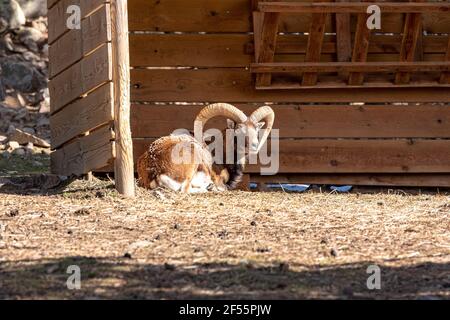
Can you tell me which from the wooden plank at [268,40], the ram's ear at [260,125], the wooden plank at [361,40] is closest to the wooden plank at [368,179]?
the ram's ear at [260,125]

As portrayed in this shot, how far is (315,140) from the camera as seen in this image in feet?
46.5

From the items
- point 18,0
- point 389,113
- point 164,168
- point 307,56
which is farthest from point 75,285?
point 18,0

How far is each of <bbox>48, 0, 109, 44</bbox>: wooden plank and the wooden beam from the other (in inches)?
78.5

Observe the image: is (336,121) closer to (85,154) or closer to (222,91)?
(222,91)

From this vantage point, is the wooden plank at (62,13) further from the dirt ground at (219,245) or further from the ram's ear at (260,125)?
the ram's ear at (260,125)

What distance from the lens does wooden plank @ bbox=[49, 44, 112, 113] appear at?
11.8 meters

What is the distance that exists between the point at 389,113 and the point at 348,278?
6.94m

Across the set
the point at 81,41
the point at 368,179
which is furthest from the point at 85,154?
the point at 368,179

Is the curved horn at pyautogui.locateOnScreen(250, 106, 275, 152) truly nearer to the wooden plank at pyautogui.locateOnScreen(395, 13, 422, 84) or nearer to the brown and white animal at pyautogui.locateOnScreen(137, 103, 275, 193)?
the brown and white animal at pyautogui.locateOnScreen(137, 103, 275, 193)

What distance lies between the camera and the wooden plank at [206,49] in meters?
13.9

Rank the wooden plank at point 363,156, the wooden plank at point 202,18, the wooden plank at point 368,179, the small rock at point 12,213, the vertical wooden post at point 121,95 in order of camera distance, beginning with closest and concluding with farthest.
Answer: the small rock at point 12,213, the vertical wooden post at point 121,95, the wooden plank at point 202,18, the wooden plank at point 363,156, the wooden plank at point 368,179

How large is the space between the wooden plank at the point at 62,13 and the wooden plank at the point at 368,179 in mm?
3167

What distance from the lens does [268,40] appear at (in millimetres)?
13219

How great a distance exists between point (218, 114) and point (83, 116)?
1723mm
